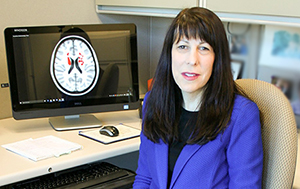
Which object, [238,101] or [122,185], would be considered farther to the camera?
[122,185]

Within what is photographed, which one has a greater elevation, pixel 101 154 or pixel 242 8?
pixel 242 8

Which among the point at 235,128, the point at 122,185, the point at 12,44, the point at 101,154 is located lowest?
the point at 122,185

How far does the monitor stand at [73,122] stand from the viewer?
65.3 inches

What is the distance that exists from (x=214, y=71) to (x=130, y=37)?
2.41 ft

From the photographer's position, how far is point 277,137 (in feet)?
3.36

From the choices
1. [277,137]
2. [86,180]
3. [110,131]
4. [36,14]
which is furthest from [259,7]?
[36,14]

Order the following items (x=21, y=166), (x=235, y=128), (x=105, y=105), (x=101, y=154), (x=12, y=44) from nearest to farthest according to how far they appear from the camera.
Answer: (x=235, y=128) < (x=21, y=166) < (x=101, y=154) < (x=12, y=44) < (x=105, y=105)

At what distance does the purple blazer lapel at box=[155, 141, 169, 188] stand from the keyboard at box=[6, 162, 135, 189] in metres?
0.29

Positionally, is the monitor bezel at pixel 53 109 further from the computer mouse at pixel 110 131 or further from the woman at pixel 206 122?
the woman at pixel 206 122

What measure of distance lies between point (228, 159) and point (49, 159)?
2.06 ft

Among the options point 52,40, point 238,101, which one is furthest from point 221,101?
point 52,40

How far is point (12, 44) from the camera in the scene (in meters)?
1.59

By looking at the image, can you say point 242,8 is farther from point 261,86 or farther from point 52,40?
point 52,40

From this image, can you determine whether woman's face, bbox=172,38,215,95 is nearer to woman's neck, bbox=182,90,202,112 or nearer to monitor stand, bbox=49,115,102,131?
woman's neck, bbox=182,90,202,112
